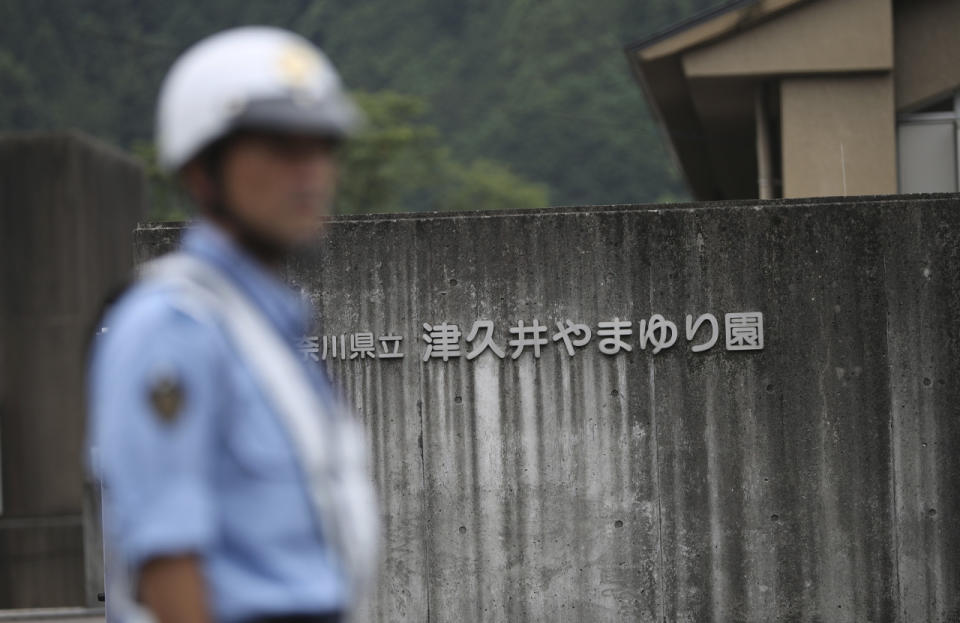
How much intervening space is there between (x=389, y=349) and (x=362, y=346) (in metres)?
0.16

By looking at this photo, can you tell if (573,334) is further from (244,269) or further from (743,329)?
(244,269)

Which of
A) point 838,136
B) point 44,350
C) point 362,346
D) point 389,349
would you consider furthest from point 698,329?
point 44,350

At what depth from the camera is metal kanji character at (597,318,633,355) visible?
26.5 feet

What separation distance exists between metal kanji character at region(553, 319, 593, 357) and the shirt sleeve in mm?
6233

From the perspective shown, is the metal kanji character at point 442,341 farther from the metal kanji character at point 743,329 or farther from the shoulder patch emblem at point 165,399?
the shoulder patch emblem at point 165,399

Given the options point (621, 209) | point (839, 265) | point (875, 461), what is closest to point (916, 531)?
point (875, 461)

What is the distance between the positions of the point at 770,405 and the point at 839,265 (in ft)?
2.97

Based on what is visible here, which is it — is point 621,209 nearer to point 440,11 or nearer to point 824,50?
point 824,50

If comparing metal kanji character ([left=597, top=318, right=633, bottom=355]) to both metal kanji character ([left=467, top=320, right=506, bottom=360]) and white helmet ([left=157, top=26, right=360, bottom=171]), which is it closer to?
metal kanji character ([left=467, top=320, right=506, bottom=360])

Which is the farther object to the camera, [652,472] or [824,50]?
[824,50]

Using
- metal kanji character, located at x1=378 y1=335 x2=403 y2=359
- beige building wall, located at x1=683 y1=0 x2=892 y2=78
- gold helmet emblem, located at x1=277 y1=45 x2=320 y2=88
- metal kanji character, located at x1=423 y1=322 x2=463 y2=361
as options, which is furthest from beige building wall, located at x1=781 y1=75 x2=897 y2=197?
gold helmet emblem, located at x1=277 y1=45 x2=320 y2=88

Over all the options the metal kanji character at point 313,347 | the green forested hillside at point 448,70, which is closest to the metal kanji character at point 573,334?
the metal kanji character at point 313,347

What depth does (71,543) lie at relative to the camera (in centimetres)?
1666

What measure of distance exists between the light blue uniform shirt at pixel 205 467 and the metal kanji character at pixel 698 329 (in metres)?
6.22
